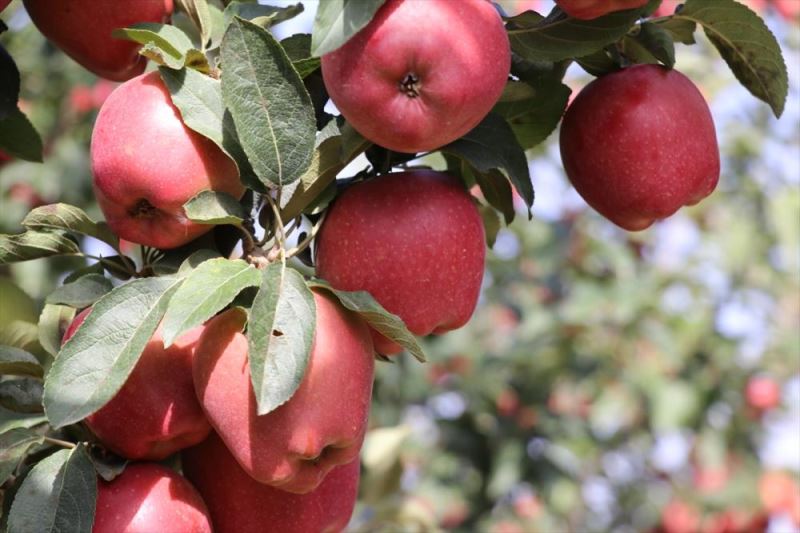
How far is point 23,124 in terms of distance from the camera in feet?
3.87

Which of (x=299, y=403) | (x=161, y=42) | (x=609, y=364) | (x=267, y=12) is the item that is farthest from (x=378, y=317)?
(x=609, y=364)

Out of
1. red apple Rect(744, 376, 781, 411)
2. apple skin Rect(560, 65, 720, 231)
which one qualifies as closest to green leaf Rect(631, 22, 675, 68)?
apple skin Rect(560, 65, 720, 231)

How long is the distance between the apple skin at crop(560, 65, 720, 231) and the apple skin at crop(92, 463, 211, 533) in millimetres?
457

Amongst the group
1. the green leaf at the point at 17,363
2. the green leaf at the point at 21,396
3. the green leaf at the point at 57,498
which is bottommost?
the green leaf at the point at 21,396

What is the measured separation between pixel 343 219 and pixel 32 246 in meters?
0.28

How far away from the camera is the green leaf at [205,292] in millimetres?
751

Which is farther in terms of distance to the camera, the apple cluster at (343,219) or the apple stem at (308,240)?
the apple stem at (308,240)

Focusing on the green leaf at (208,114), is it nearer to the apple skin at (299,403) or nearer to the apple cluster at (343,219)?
the apple cluster at (343,219)

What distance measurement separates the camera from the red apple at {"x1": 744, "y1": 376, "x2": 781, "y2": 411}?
3.47m

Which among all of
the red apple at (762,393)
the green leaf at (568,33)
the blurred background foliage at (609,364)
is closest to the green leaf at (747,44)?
the green leaf at (568,33)

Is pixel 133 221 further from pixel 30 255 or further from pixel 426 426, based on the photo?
pixel 426 426

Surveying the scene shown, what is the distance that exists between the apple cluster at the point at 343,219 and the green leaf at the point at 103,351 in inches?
1.1

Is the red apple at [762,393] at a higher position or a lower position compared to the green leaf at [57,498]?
lower

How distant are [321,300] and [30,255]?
0.29 metres
